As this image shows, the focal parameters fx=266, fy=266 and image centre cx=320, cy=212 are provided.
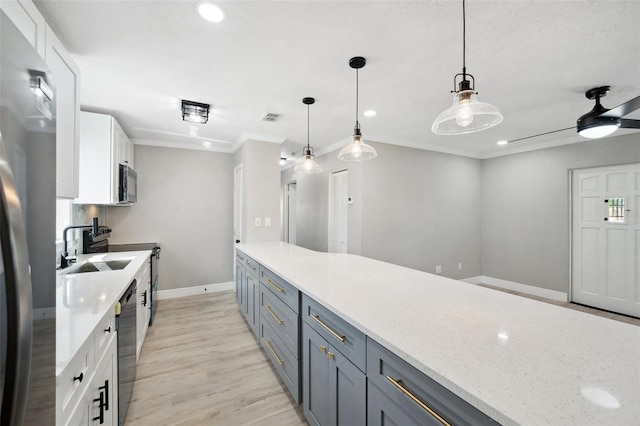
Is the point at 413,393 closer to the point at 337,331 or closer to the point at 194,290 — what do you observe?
the point at 337,331

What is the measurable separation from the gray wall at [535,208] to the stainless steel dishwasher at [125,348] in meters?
5.59

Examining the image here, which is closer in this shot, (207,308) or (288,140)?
(207,308)

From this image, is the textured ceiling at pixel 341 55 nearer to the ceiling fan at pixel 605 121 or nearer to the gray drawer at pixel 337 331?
the ceiling fan at pixel 605 121

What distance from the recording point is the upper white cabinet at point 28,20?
1.15 m

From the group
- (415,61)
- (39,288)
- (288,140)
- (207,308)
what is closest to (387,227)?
(288,140)

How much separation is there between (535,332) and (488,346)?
0.90 feet

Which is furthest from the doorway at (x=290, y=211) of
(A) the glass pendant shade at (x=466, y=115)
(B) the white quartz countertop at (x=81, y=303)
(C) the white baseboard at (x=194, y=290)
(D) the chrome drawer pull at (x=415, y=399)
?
(D) the chrome drawer pull at (x=415, y=399)

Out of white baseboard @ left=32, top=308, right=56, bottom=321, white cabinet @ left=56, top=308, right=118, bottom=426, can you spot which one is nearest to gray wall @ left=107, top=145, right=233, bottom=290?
white cabinet @ left=56, top=308, right=118, bottom=426

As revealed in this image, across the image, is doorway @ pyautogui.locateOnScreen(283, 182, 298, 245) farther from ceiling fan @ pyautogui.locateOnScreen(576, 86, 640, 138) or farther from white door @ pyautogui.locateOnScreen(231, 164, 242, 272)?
ceiling fan @ pyautogui.locateOnScreen(576, 86, 640, 138)

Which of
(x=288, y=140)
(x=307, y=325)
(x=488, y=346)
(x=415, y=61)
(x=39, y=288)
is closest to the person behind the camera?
(x=39, y=288)

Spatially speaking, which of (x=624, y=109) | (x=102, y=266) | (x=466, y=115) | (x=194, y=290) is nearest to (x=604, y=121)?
(x=624, y=109)

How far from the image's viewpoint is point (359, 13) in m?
1.48

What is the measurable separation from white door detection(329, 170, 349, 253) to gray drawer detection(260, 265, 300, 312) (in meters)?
2.09

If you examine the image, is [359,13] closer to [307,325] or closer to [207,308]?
[307,325]
